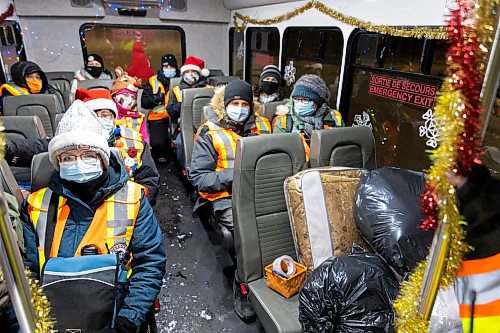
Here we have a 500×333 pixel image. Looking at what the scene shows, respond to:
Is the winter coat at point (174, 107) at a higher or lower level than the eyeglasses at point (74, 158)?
lower

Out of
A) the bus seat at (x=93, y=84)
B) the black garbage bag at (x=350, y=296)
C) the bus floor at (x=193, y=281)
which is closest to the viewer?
the black garbage bag at (x=350, y=296)

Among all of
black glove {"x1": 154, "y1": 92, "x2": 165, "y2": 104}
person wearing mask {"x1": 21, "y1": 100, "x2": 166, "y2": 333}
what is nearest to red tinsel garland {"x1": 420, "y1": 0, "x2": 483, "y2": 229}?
person wearing mask {"x1": 21, "y1": 100, "x2": 166, "y2": 333}

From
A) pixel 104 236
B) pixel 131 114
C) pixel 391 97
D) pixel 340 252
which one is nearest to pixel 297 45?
pixel 391 97

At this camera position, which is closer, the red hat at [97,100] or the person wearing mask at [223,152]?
the person wearing mask at [223,152]

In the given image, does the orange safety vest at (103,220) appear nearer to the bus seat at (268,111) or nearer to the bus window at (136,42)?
the bus seat at (268,111)

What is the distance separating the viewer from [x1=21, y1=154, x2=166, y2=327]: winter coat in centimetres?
139

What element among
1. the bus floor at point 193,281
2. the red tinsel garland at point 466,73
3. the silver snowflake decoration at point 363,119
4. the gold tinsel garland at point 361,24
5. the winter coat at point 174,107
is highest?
the gold tinsel garland at point 361,24

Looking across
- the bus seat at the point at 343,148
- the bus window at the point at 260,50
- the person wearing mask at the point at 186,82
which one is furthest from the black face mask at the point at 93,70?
the bus seat at the point at 343,148

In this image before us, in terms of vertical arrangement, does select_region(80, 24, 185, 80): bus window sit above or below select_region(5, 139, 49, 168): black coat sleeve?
above

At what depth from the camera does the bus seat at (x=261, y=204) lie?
1.98m

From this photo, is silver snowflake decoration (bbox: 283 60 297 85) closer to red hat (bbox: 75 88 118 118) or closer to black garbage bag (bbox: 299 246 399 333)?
red hat (bbox: 75 88 118 118)

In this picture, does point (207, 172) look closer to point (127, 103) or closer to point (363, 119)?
point (127, 103)

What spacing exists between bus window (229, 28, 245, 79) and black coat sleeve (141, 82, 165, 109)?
7.28ft

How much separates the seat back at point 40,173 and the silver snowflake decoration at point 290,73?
12.5 ft
